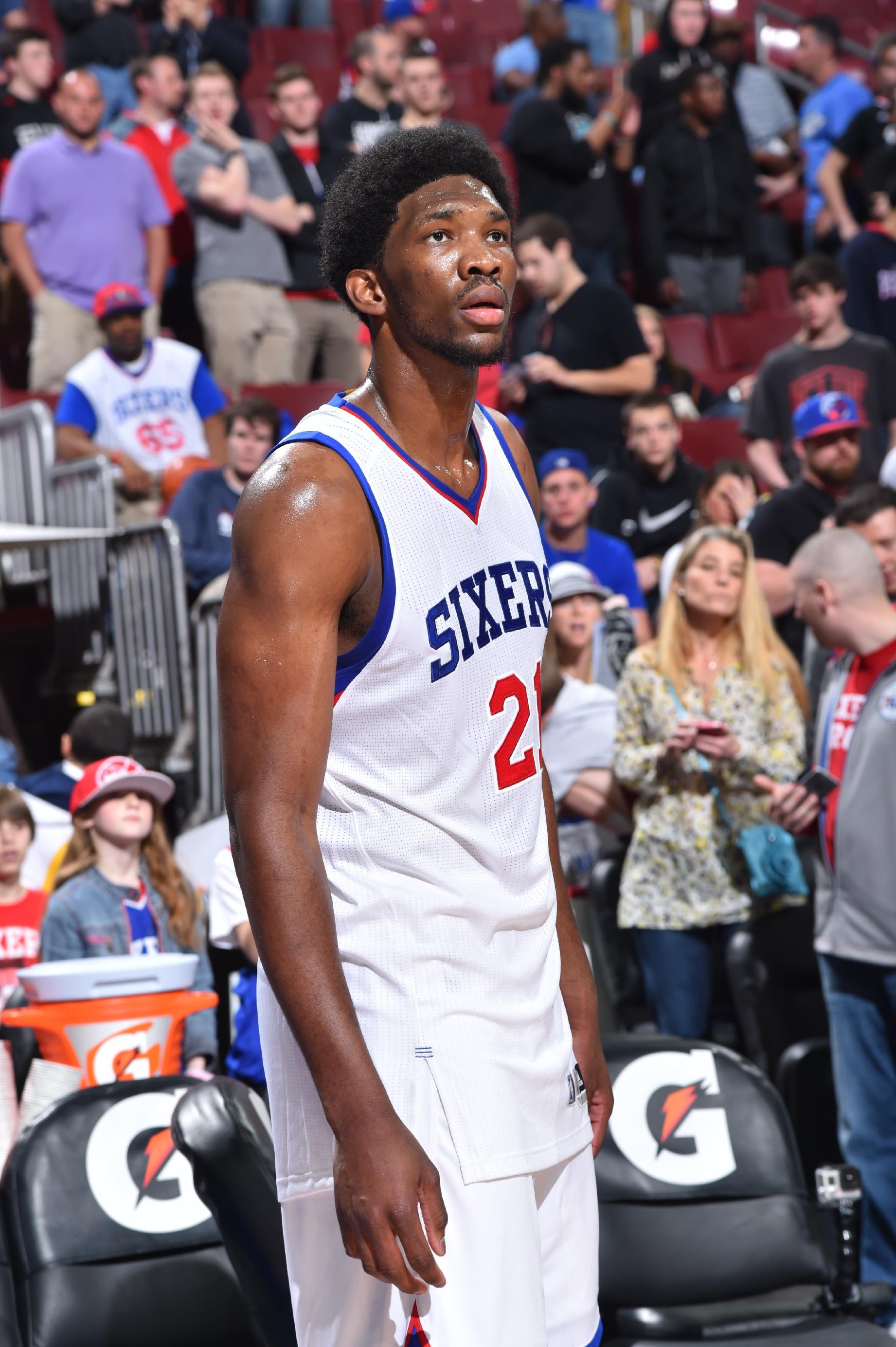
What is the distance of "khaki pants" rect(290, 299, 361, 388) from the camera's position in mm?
8469

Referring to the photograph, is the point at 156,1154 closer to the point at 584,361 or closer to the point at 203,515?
the point at 203,515

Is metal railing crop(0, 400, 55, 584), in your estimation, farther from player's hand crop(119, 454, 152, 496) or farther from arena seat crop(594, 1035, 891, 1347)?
arena seat crop(594, 1035, 891, 1347)

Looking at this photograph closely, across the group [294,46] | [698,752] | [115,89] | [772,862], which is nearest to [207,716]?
[698,752]

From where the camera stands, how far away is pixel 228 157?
8258 mm

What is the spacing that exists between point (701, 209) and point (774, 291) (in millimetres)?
1293

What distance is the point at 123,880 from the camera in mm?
4355

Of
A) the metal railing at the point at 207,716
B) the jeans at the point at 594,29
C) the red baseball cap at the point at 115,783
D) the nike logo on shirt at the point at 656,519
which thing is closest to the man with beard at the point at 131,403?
the metal railing at the point at 207,716

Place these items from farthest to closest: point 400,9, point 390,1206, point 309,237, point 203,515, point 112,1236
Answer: point 400,9
point 309,237
point 203,515
point 112,1236
point 390,1206

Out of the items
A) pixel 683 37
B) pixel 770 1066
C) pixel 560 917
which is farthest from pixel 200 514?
pixel 683 37

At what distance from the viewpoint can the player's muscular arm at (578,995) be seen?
2.10 metres

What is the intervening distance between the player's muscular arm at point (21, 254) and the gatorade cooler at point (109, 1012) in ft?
16.5

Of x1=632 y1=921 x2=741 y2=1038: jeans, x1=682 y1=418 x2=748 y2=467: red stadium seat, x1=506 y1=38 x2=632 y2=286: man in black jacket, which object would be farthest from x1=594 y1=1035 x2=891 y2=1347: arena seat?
x1=506 y1=38 x2=632 y2=286: man in black jacket

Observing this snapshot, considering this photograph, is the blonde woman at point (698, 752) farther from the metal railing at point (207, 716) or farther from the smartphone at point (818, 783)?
the metal railing at point (207, 716)

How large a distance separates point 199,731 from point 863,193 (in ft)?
19.0
